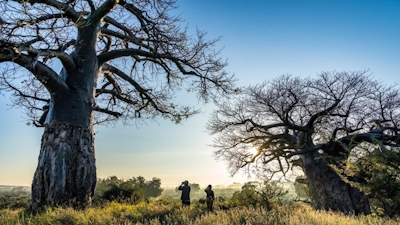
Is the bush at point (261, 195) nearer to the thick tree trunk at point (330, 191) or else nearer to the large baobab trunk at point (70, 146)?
the thick tree trunk at point (330, 191)

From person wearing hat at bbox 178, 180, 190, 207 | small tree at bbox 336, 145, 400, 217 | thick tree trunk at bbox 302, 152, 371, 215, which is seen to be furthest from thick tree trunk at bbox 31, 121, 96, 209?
thick tree trunk at bbox 302, 152, 371, 215

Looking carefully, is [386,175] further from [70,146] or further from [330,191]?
[70,146]

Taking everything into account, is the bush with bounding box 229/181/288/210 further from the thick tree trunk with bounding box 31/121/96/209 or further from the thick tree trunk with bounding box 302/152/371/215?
the thick tree trunk with bounding box 31/121/96/209

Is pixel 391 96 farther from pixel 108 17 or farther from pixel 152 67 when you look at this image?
A: pixel 108 17

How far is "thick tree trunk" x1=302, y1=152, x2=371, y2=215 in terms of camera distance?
9945 mm

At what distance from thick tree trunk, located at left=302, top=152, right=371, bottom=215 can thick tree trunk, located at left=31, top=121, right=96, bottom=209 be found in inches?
328

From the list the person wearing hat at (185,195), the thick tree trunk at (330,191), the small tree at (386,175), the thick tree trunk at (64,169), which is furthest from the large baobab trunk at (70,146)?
the thick tree trunk at (330,191)

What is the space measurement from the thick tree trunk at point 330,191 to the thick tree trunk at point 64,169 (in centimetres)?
834

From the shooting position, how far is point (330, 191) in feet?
34.0

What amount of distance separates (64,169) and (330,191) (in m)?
9.76

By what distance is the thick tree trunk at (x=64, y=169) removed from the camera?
5.47 metres

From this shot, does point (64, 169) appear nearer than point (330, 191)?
Yes

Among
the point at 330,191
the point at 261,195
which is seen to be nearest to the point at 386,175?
the point at 261,195

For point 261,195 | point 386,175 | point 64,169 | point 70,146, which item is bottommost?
point 261,195
